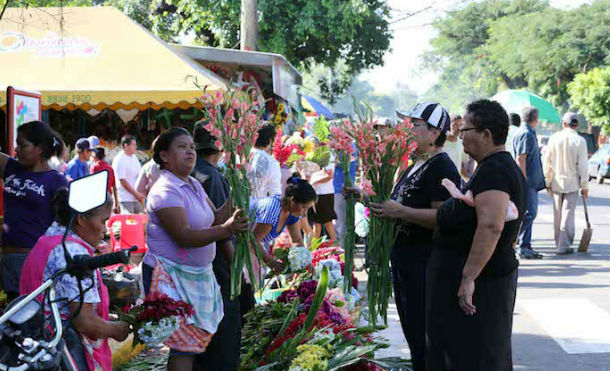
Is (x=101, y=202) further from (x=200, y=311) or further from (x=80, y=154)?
(x=80, y=154)

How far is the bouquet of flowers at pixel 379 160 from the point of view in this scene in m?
4.75

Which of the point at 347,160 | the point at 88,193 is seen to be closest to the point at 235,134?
the point at 347,160

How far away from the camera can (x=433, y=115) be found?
4.86m

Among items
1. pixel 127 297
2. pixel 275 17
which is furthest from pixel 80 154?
pixel 275 17

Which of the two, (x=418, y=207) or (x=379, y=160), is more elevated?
(x=379, y=160)

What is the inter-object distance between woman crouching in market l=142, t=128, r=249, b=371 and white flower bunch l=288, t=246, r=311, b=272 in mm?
1956

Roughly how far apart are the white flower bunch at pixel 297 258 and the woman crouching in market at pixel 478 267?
6.84ft

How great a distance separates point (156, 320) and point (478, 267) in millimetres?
1667

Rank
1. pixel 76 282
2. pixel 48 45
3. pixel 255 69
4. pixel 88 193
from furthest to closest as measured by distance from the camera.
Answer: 1. pixel 255 69
2. pixel 48 45
3. pixel 76 282
4. pixel 88 193

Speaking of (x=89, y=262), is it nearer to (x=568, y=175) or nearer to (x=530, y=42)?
(x=568, y=175)

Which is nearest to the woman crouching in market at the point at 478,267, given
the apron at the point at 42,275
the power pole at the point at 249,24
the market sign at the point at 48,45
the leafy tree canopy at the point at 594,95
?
the apron at the point at 42,275

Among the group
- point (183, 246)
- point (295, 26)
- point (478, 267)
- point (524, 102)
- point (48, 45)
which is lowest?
point (478, 267)

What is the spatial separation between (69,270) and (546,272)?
8.80 m

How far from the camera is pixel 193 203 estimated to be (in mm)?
4254
